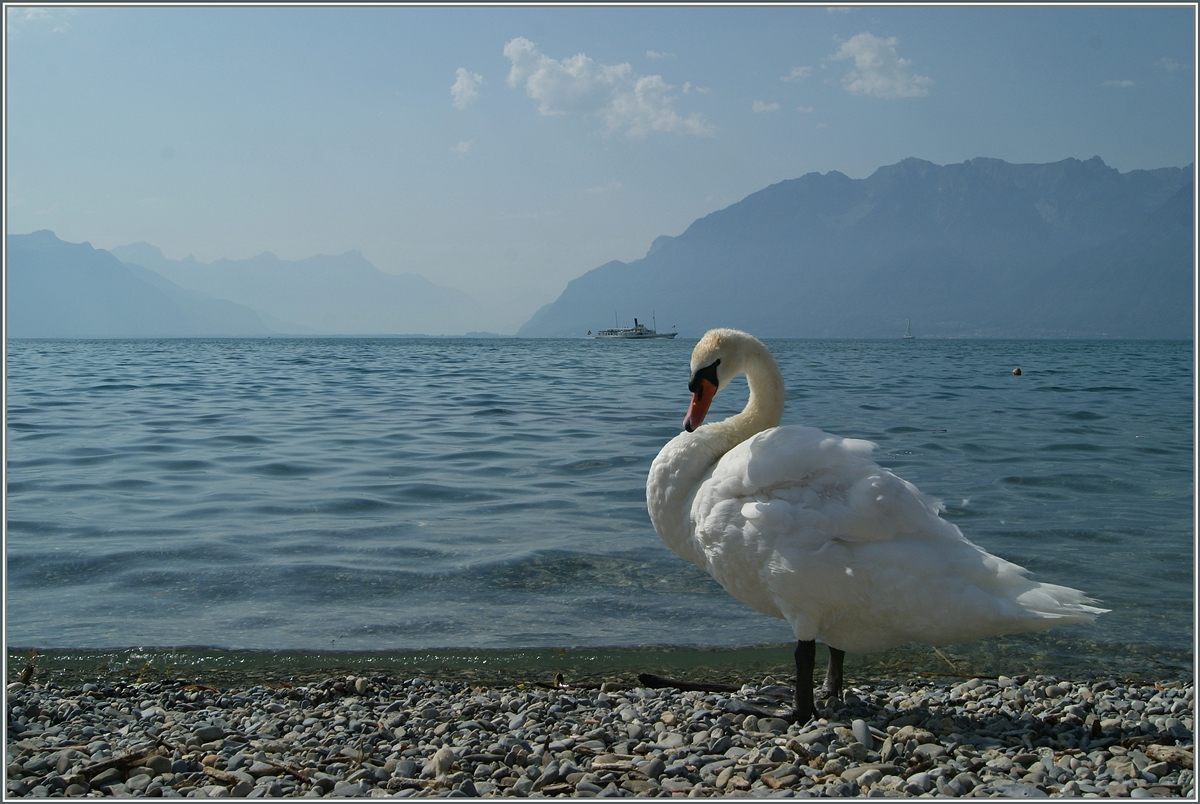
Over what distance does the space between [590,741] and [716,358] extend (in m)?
2.43

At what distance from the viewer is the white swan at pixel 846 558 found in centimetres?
401

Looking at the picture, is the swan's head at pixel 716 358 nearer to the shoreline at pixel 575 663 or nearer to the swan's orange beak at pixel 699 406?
the swan's orange beak at pixel 699 406

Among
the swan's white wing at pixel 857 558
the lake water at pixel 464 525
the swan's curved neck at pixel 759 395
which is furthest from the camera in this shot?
the lake water at pixel 464 525

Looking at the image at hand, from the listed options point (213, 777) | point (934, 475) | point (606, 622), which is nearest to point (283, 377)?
point (934, 475)

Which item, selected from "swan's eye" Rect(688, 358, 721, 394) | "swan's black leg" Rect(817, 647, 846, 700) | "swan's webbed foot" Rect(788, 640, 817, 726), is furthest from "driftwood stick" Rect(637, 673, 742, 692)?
"swan's eye" Rect(688, 358, 721, 394)

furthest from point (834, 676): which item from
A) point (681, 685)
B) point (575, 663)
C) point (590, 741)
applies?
point (575, 663)

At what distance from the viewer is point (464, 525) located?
30.5 feet

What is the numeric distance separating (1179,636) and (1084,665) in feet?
3.55

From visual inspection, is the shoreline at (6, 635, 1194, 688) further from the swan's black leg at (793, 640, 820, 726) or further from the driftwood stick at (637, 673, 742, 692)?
the swan's black leg at (793, 640, 820, 726)

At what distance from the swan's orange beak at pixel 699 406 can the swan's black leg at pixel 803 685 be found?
4.61ft

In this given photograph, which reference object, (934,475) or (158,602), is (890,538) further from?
(934,475)

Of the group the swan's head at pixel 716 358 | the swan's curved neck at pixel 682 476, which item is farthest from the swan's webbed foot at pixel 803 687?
the swan's head at pixel 716 358

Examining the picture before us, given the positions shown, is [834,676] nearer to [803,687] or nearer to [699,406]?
[803,687]

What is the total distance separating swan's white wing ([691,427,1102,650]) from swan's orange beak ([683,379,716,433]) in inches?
29.8
